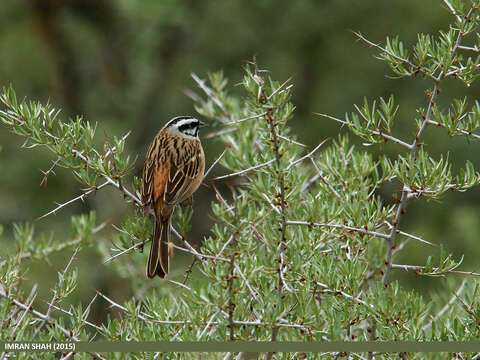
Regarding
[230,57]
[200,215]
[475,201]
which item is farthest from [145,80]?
[475,201]

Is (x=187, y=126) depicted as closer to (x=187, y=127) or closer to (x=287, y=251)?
(x=187, y=127)

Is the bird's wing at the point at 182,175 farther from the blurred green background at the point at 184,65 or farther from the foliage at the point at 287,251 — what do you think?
the blurred green background at the point at 184,65

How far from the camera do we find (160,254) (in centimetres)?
422

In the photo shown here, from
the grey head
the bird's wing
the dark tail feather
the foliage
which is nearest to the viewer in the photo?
the foliage

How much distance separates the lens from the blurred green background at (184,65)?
34.3 ft

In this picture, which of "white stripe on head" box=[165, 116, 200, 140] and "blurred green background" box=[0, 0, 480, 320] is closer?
"white stripe on head" box=[165, 116, 200, 140]

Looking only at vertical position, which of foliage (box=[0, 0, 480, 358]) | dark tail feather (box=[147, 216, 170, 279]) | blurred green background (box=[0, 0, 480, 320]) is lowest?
blurred green background (box=[0, 0, 480, 320])

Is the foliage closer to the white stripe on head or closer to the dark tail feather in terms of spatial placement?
the dark tail feather

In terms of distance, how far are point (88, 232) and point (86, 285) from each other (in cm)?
767

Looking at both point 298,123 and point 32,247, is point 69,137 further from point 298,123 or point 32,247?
point 298,123

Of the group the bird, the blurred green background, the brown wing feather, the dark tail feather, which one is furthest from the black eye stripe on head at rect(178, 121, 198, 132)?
the blurred green background

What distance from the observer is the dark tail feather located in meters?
4.21

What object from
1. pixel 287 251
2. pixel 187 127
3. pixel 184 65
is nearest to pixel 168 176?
pixel 187 127

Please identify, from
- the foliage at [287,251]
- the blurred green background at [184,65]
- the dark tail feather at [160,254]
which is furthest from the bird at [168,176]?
the blurred green background at [184,65]
